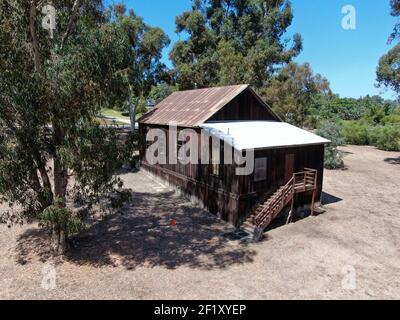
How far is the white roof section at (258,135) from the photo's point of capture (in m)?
14.4

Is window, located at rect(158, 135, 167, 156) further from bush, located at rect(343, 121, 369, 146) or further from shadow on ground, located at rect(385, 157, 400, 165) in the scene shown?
bush, located at rect(343, 121, 369, 146)

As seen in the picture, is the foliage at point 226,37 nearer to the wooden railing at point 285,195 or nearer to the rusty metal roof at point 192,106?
the rusty metal roof at point 192,106

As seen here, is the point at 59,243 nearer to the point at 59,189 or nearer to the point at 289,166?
the point at 59,189

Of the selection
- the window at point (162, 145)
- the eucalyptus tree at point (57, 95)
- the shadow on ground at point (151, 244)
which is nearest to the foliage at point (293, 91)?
the window at point (162, 145)

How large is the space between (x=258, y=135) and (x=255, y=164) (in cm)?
209

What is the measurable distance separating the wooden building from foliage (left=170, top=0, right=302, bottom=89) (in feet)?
A: 46.0

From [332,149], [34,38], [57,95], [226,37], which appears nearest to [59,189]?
[57,95]

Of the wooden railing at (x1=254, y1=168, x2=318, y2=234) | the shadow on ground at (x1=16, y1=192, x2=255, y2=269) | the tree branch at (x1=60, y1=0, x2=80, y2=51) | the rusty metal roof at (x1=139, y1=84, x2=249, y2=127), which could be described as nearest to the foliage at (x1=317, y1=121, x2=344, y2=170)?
the wooden railing at (x1=254, y1=168, x2=318, y2=234)

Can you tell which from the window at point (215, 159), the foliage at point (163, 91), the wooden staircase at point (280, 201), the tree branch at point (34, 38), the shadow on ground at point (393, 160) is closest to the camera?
the tree branch at point (34, 38)

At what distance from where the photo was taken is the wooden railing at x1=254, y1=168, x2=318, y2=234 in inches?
547

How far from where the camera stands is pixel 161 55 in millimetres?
35031

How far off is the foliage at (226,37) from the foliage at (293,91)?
226cm

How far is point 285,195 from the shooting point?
14781 millimetres
